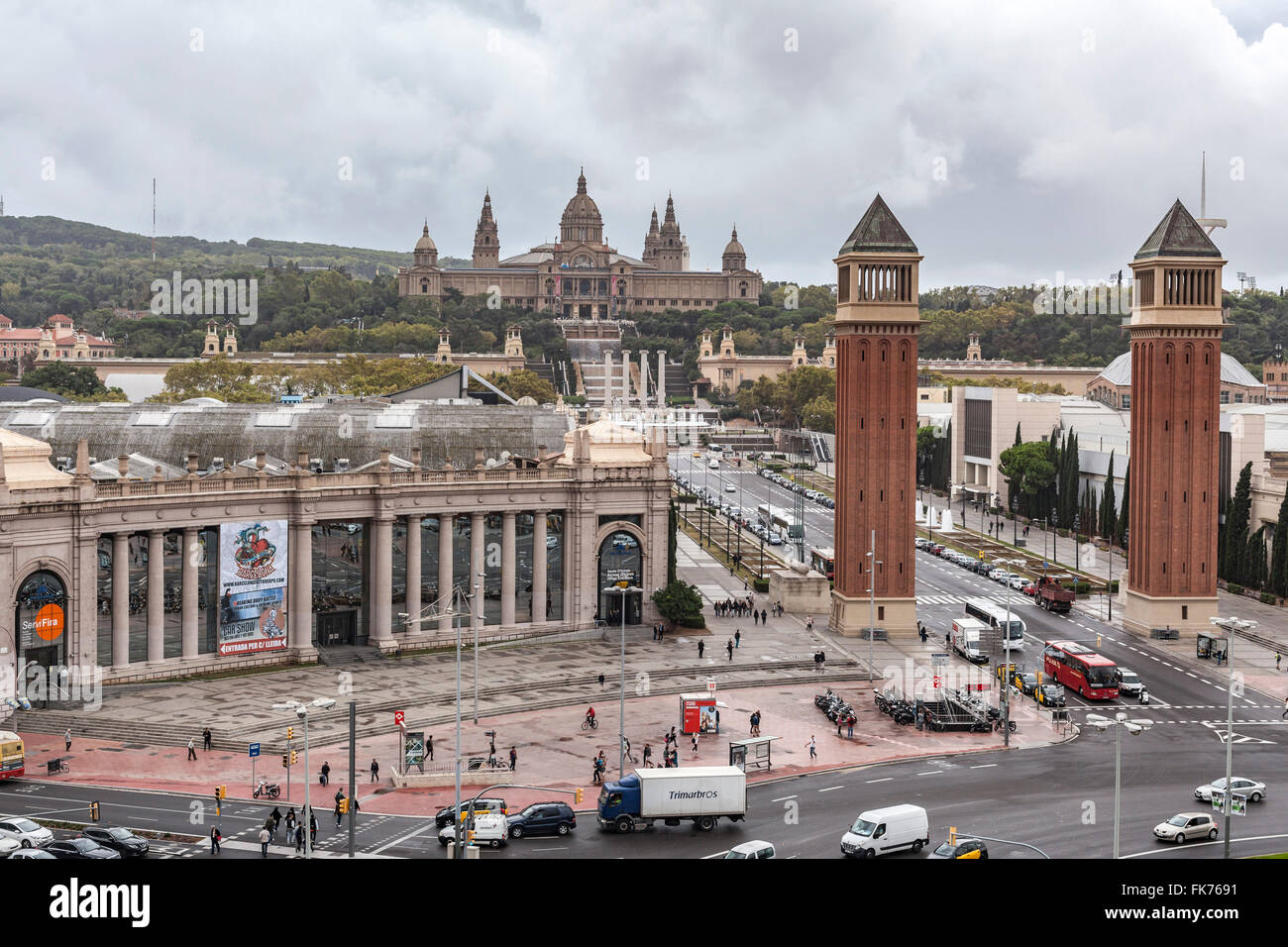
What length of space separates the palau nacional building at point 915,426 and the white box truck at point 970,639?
3.90m

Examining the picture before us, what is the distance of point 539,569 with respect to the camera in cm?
9000

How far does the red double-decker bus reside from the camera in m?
77.6

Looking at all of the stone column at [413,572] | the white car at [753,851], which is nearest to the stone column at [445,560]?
the stone column at [413,572]

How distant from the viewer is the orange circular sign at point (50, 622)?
70.8m

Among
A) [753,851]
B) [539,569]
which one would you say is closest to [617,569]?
[539,569]

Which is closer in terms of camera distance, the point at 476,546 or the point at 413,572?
the point at 413,572

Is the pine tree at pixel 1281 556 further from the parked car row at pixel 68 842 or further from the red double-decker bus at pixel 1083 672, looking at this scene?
the parked car row at pixel 68 842

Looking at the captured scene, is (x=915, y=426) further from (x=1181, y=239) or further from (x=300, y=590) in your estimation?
(x=300, y=590)

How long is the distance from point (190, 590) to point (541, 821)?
108 ft
